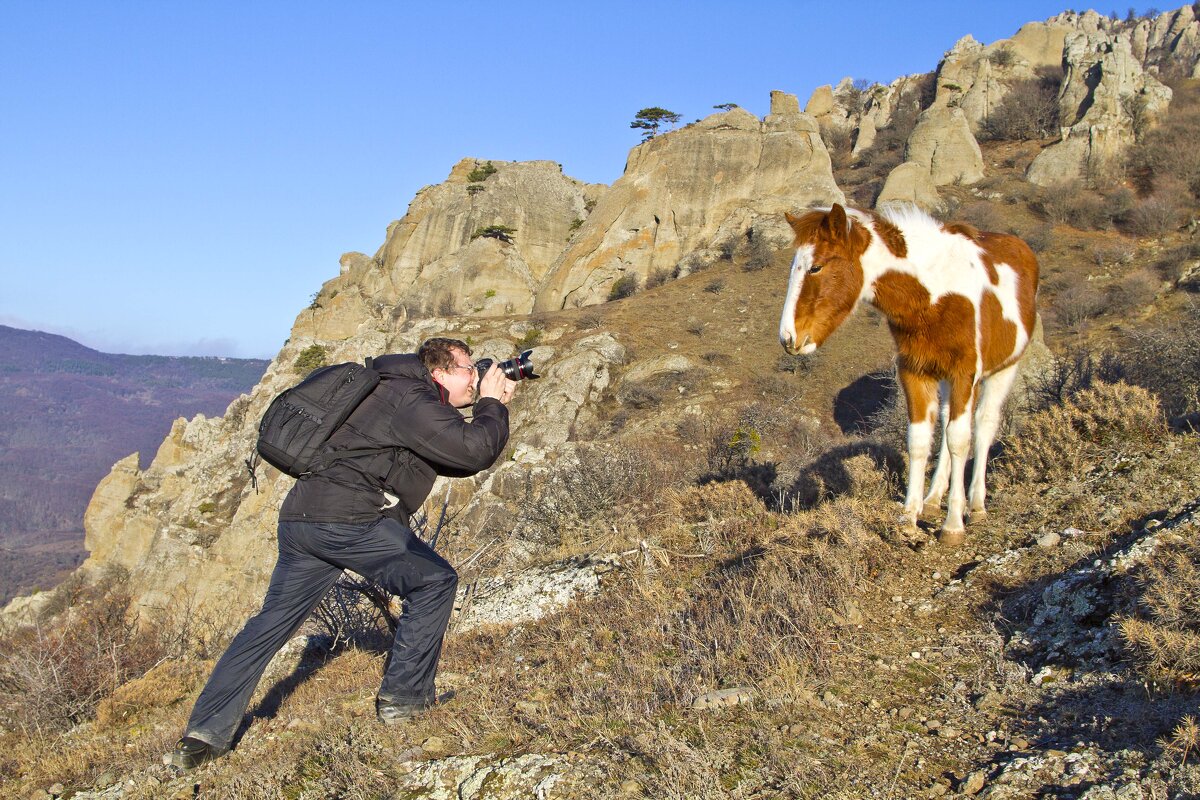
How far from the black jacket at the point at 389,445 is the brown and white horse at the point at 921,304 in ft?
7.04

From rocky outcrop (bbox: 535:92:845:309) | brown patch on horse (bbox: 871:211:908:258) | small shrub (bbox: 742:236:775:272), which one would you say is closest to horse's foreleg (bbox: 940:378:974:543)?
brown patch on horse (bbox: 871:211:908:258)

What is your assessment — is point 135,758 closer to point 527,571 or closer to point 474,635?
point 474,635

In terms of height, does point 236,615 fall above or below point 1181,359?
below

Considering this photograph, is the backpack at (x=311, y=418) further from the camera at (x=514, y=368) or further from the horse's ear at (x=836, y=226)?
the horse's ear at (x=836, y=226)

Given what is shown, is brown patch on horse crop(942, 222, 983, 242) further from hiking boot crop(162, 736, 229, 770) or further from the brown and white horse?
hiking boot crop(162, 736, 229, 770)

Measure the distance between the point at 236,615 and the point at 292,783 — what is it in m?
12.1

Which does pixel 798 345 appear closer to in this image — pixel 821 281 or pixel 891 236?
pixel 821 281

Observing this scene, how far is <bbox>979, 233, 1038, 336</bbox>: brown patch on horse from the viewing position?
6031 mm

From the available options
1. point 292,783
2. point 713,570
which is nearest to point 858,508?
point 713,570

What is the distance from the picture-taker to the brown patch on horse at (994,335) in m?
5.55

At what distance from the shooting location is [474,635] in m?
6.25

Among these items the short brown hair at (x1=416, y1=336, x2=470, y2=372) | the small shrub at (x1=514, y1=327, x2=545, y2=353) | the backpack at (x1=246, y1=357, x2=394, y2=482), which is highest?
the small shrub at (x1=514, y1=327, x2=545, y2=353)

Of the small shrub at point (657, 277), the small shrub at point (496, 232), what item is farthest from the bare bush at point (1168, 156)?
the small shrub at point (496, 232)

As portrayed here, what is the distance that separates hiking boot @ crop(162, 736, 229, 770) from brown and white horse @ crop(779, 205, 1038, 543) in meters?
3.96
